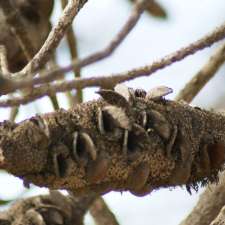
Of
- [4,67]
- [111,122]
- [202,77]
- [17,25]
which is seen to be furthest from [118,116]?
[202,77]

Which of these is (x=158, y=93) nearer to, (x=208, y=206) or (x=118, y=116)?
(x=118, y=116)

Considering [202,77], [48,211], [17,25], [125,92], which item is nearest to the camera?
[125,92]

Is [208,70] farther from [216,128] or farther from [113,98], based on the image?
[113,98]

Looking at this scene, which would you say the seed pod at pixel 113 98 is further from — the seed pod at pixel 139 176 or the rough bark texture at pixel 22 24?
the rough bark texture at pixel 22 24

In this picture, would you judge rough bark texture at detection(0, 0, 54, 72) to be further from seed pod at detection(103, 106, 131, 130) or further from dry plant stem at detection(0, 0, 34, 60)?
seed pod at detection(103, 106, 131, 130)

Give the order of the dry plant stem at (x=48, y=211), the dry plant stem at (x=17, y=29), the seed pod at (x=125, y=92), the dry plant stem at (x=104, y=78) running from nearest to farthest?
the dry plant stem at (x=104, y=78), the seed pod at (x=125, y=92), the dry plant stem at (x=48, y=211), the dry plant stem at (x=17, y=29)

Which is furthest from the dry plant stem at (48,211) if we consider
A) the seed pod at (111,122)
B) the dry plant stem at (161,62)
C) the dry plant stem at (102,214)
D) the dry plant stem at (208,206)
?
the dry plant stem at (161,62)

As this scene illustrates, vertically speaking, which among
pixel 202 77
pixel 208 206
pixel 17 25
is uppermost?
pixel 17 25
